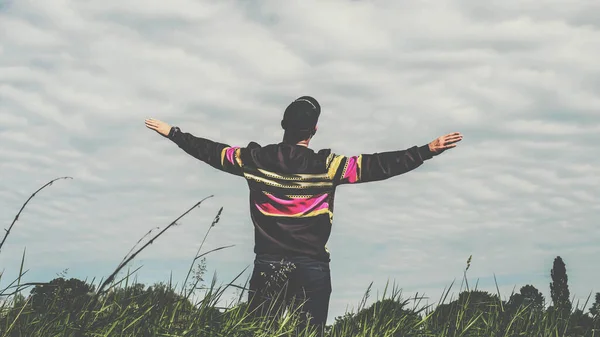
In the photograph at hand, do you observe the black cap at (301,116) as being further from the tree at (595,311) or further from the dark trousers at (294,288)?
the tree at (595,311)

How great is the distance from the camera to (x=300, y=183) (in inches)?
263

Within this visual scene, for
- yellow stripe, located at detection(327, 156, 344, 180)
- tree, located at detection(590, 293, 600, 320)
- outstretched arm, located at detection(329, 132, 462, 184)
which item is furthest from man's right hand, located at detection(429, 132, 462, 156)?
tree, located at detection(590, 293, 600, 320)

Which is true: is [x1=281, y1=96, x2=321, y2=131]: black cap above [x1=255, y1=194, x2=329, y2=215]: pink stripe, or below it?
above

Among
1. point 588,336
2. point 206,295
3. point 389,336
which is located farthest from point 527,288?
point 206,295

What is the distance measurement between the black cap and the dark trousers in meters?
1.29

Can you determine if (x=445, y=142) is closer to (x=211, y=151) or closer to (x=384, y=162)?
(x=384, y=162)

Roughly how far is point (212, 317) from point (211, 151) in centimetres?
194

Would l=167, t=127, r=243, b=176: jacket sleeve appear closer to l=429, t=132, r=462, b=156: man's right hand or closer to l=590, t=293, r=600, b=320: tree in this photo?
l=429, t=132, r=462, b=156: man's right hand

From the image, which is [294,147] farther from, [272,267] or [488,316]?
[488,316]

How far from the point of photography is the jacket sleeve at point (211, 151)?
7.04 meters

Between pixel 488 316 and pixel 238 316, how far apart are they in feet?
9.61

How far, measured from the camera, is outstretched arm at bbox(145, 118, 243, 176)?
7.05 m

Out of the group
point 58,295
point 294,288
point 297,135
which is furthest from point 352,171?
point 58,295

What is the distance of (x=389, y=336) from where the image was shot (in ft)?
20.6
